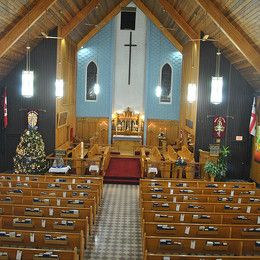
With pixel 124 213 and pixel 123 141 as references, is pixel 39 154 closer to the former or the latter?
pixel 124 213

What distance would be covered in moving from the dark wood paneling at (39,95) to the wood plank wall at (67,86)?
345 millimetres

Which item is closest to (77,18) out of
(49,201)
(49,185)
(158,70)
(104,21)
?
(104,21)

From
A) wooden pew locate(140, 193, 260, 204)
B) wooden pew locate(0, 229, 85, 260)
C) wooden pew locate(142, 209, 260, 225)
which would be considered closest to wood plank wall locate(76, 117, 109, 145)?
wooden pew locate(140, 193, 260, 204)

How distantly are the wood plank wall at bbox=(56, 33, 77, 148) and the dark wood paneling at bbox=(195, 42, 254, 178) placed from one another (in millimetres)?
6675

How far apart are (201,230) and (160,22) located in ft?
52.5

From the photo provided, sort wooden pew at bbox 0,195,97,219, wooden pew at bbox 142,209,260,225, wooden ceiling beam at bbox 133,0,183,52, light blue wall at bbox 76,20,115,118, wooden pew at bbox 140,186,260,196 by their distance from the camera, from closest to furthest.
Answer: wooden pew at bbox 142,209,260,225
wooden pew at bbox 0,195,97,219
wooden pew at bbox 140,186,260,196
wooden ceiling beam at bbox 133,0,183,52
light blue wall at bbox 76,20,115,118

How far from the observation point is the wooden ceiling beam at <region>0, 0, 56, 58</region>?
46.0 ft

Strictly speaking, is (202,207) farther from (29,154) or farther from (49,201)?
(29,154)

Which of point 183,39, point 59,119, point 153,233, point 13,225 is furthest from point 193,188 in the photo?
point 183,39

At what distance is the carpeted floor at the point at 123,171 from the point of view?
17.1 metres

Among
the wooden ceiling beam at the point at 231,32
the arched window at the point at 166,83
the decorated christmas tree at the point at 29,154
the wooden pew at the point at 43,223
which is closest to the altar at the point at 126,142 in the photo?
the arched window at the point at 166,83

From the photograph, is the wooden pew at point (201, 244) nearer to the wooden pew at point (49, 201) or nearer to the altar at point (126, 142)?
the wooden pew at point (49, 201)

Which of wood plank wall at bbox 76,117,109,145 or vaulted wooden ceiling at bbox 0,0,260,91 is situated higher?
vaulted wooden ceiling at bbox 0,0,260,91

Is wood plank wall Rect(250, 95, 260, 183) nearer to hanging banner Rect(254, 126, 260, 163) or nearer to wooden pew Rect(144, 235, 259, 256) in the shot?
hanging banner Rect(254, 126, 260, 163)
